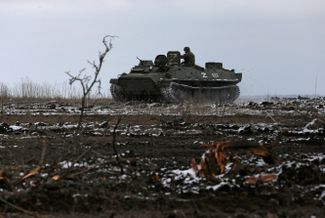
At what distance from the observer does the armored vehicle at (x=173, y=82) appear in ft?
90.8

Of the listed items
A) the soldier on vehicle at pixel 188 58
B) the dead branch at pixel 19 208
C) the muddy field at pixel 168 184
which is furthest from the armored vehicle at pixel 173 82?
the dead branch at pixel 19 208

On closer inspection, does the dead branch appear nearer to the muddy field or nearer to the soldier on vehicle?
the muddy field

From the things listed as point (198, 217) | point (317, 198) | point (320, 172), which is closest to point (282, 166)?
point (320, 172)

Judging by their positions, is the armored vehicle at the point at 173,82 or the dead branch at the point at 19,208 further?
the armored vehicle at the point at 173,82

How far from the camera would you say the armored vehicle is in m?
27.7

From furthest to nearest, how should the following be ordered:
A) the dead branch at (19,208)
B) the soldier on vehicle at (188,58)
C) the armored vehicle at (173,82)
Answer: the soldier on vehicle at (188,58) < the armored vehicle at (173,82) < the dead branch at (19,208)

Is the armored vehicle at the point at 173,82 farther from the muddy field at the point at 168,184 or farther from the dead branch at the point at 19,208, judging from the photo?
the dead branch at the point at 19,208

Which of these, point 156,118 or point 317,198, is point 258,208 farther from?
point 156,118

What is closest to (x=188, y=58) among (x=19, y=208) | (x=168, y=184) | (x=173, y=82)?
(x=173, y=82)

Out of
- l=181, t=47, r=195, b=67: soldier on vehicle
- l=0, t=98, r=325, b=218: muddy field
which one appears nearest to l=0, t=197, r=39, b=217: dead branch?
l=0, t=98, r=325, b=218: muddy field

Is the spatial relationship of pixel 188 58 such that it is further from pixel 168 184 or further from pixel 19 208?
pixel 19 208

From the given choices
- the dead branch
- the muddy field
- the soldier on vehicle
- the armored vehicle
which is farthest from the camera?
the soldier on vehicle

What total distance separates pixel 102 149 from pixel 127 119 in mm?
6881

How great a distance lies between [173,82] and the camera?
89.5 feet
